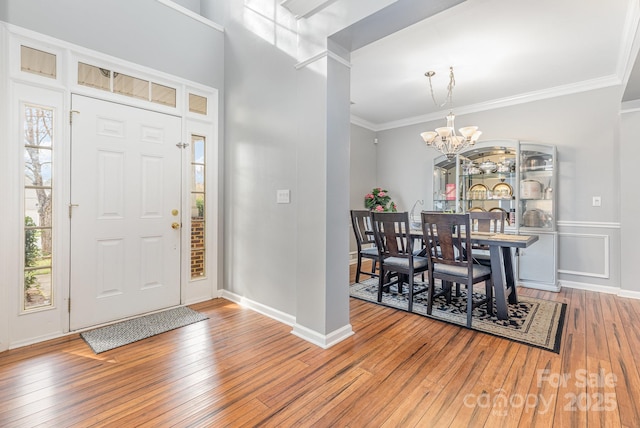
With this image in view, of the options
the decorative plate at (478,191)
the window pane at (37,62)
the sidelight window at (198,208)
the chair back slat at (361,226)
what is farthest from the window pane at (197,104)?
the decorative plate at (478,191)

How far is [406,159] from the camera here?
18.8ft

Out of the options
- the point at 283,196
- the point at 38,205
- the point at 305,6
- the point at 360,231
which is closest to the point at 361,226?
the point at 360,231

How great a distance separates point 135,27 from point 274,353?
123 inches

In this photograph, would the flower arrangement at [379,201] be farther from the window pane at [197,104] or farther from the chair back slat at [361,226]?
the window pane at [197,104]

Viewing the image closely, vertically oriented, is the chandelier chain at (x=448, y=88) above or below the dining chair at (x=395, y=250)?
above

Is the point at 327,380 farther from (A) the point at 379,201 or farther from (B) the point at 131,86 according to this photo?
(A) the point at 379,201

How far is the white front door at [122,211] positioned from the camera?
8.16ft

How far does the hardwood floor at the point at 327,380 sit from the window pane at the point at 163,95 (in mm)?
2180

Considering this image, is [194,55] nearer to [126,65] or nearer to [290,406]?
[126,65]

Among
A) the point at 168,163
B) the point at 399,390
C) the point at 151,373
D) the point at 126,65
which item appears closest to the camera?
the point at 399,390

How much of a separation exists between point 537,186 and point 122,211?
16.5 ft

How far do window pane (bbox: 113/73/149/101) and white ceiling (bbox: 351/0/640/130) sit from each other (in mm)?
2235

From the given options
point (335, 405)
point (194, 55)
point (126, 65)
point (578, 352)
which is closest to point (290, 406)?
point (335, 405)

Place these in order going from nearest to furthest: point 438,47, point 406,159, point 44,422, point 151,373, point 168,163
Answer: point 44,422 < point 151,373 < point 168,163 < point 438,47 < point 406,159
